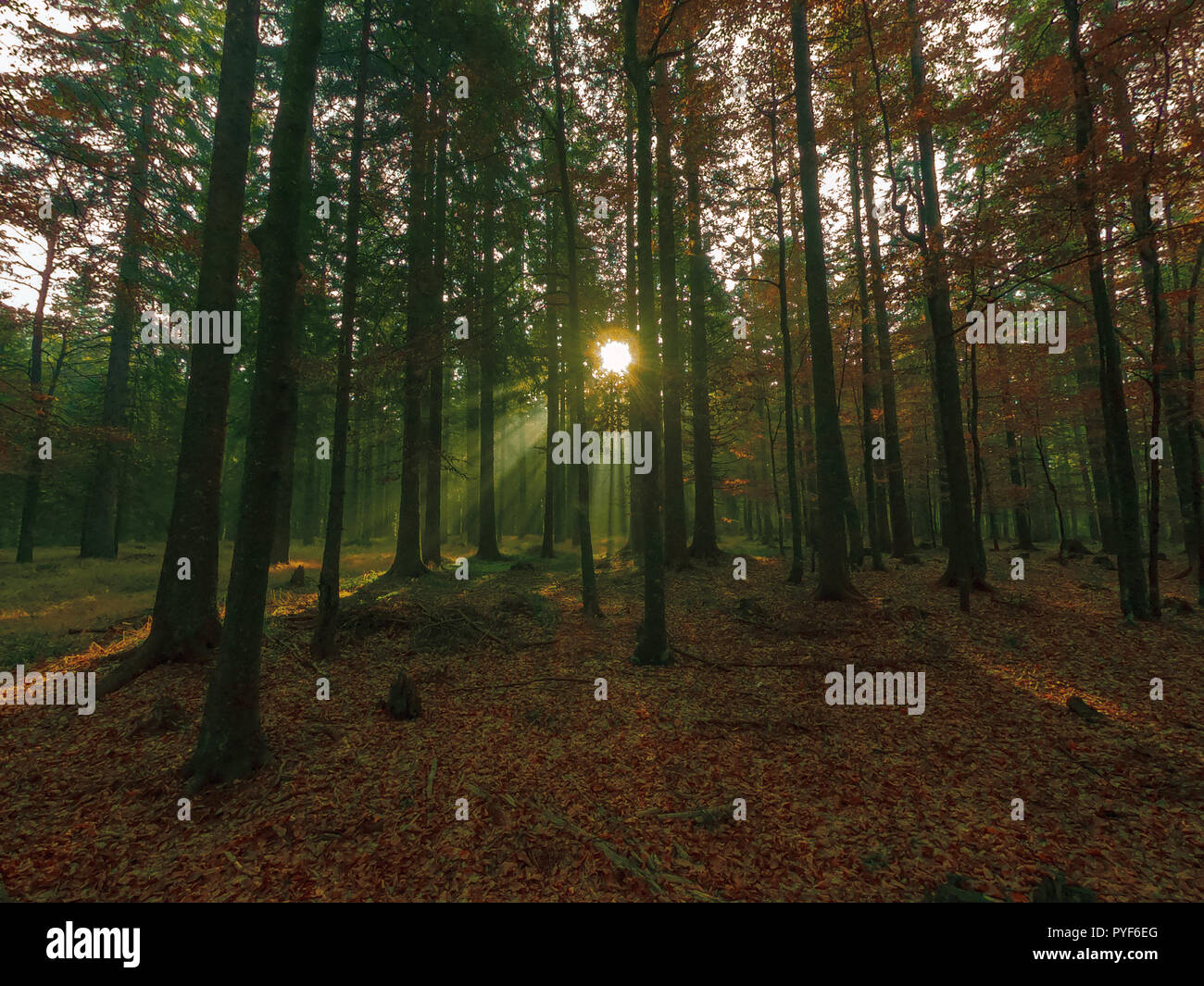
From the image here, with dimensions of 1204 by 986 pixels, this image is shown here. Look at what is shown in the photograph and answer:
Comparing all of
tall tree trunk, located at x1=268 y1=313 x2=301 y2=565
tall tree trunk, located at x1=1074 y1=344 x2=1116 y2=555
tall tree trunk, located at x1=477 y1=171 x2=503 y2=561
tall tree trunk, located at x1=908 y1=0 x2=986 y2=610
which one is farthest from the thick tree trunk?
tall tree trunk, located at x1=1074 y1=344 x2=1116 y2=555

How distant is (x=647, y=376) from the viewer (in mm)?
7258

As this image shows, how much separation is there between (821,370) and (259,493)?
34.3 feet

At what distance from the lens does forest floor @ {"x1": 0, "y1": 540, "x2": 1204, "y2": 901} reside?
3318 millimetres

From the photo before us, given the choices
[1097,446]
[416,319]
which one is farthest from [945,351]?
[1097,446]

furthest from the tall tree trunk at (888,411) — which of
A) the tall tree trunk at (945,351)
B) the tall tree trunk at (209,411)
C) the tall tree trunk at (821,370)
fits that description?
the tall tree trunk at (209,411)

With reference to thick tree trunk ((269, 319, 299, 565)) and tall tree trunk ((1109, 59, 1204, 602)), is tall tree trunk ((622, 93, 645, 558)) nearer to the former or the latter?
thick tree trunk ((269, 319, 299, 565))

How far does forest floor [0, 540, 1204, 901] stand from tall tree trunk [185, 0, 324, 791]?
44cm

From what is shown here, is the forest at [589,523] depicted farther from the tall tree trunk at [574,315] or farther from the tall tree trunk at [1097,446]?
the tall tree trunk at [1097,446]

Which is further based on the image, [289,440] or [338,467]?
[338,467]

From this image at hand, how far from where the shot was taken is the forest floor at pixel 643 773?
10.9ft

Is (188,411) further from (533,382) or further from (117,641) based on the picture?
(533,382)

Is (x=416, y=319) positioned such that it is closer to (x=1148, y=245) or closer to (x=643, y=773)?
(x=643, y=773)

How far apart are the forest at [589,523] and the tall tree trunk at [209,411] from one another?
55mm
